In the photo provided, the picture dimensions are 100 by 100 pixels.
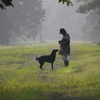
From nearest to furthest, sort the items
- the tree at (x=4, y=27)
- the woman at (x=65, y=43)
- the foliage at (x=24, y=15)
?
the woman at (x=65, y=43), the tree at (x=4, y=27), the foliage at (x=24, y=15)

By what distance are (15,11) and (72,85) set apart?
64.3 m

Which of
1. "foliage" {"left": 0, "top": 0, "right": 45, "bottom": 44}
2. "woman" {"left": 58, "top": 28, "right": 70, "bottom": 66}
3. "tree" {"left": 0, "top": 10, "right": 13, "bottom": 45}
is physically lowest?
"woman" {"left": 58, "top": 28, "right": 70, "bottom": 66}

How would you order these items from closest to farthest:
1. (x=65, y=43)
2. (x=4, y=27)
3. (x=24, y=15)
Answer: (x=65, y=43) → (x=4, y=27) → (x=24, y=15)

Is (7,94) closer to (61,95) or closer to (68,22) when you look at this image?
(61,95)

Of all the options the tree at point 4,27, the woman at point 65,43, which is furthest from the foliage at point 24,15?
the woman at point 65,43

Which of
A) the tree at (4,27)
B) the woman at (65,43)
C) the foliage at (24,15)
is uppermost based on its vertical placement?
the foliage at (24,15)

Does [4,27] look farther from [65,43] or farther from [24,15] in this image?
[65,43]

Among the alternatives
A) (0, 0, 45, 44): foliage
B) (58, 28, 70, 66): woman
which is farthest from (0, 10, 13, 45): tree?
(58, 28, 70, 66): woman

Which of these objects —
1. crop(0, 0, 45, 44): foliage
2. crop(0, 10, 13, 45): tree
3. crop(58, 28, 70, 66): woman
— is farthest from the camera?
crop(0, 0, 45, 44): foliage

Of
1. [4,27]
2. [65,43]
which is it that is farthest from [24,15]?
[65,43]

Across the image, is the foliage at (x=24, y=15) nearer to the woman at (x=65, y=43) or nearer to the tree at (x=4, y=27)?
the tree at (x=4, y=27)

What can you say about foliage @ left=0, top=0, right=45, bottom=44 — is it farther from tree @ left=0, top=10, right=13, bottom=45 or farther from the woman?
the woman

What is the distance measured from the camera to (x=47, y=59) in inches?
496

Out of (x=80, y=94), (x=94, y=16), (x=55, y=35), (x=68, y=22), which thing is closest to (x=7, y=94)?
(x=80, y=94)
